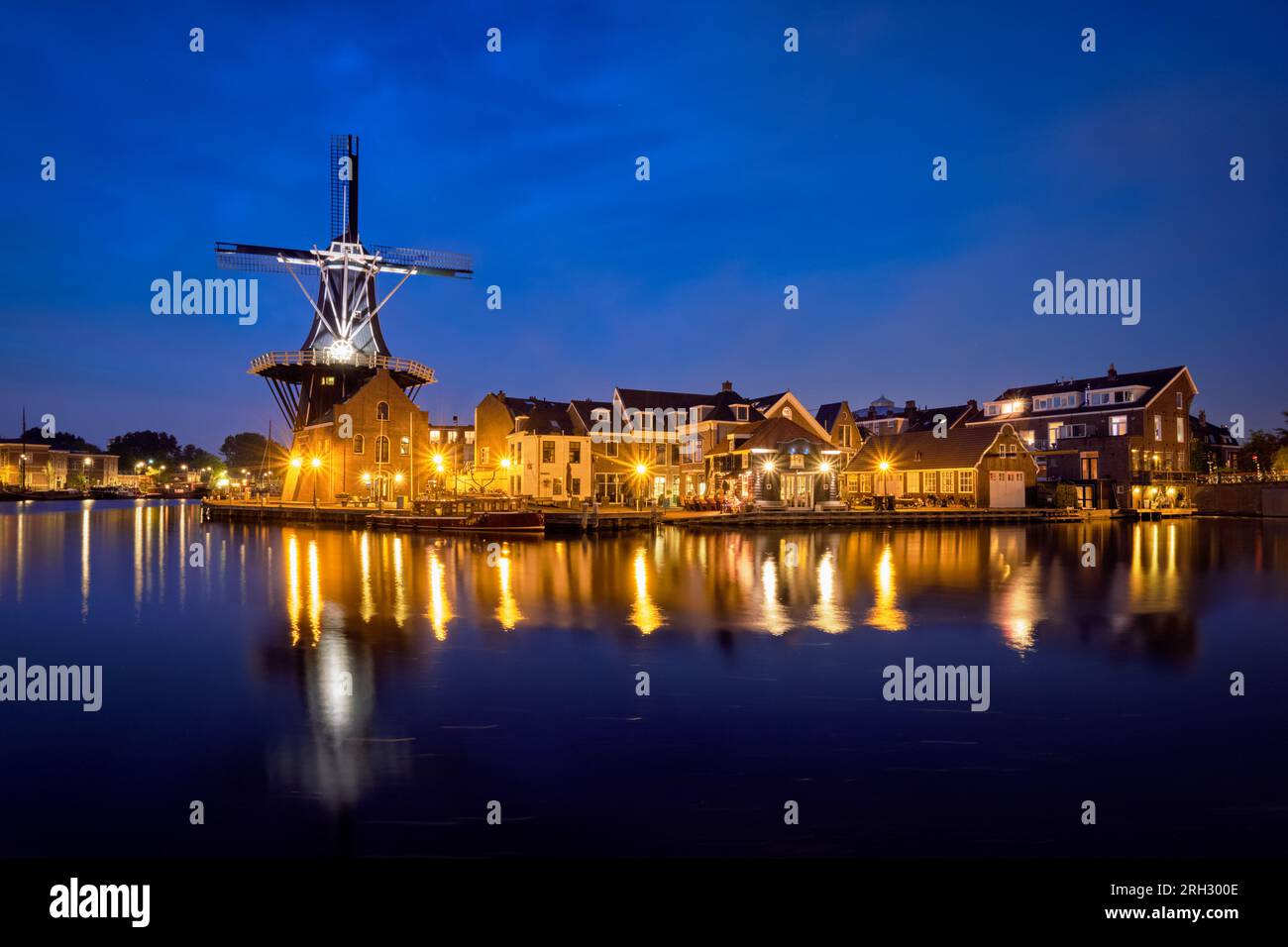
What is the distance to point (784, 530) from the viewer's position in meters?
47.9

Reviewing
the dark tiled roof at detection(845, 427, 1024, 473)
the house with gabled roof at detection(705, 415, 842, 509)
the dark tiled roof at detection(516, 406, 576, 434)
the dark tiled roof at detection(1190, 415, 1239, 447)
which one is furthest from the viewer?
the dark tiled roof at detection(1190, 415, 1239, 447)

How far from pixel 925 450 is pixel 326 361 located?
46527 millimetres

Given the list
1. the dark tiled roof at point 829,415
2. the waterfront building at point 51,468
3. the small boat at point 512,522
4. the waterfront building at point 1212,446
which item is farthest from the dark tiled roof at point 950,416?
the waterfront building at point 51,468

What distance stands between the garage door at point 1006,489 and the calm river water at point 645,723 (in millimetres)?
37082

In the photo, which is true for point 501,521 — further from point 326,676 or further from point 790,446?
point 326,676

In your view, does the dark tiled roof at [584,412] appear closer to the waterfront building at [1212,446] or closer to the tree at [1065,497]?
the tree at [1065,497]

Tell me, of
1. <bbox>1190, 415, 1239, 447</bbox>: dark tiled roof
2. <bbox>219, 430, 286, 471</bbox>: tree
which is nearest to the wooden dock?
<bbox>1190, 415, 1239, 447</bbox>: dark tiled roof

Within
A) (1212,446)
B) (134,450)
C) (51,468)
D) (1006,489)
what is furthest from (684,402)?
(134,450)

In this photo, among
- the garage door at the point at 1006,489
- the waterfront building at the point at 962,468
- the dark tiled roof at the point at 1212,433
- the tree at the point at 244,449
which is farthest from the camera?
the tree at the point at 244,449

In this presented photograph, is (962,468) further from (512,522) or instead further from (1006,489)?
(512,522)

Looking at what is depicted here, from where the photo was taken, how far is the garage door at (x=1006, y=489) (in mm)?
58594

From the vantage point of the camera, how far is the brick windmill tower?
2159 inches

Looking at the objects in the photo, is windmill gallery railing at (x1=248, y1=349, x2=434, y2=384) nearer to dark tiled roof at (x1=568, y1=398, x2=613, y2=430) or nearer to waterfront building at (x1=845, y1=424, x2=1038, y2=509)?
dark tiled roof at (x1=568, y1=398, x2=613, y2=430)

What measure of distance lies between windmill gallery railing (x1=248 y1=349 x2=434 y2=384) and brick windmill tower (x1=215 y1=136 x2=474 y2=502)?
0.22 feet
